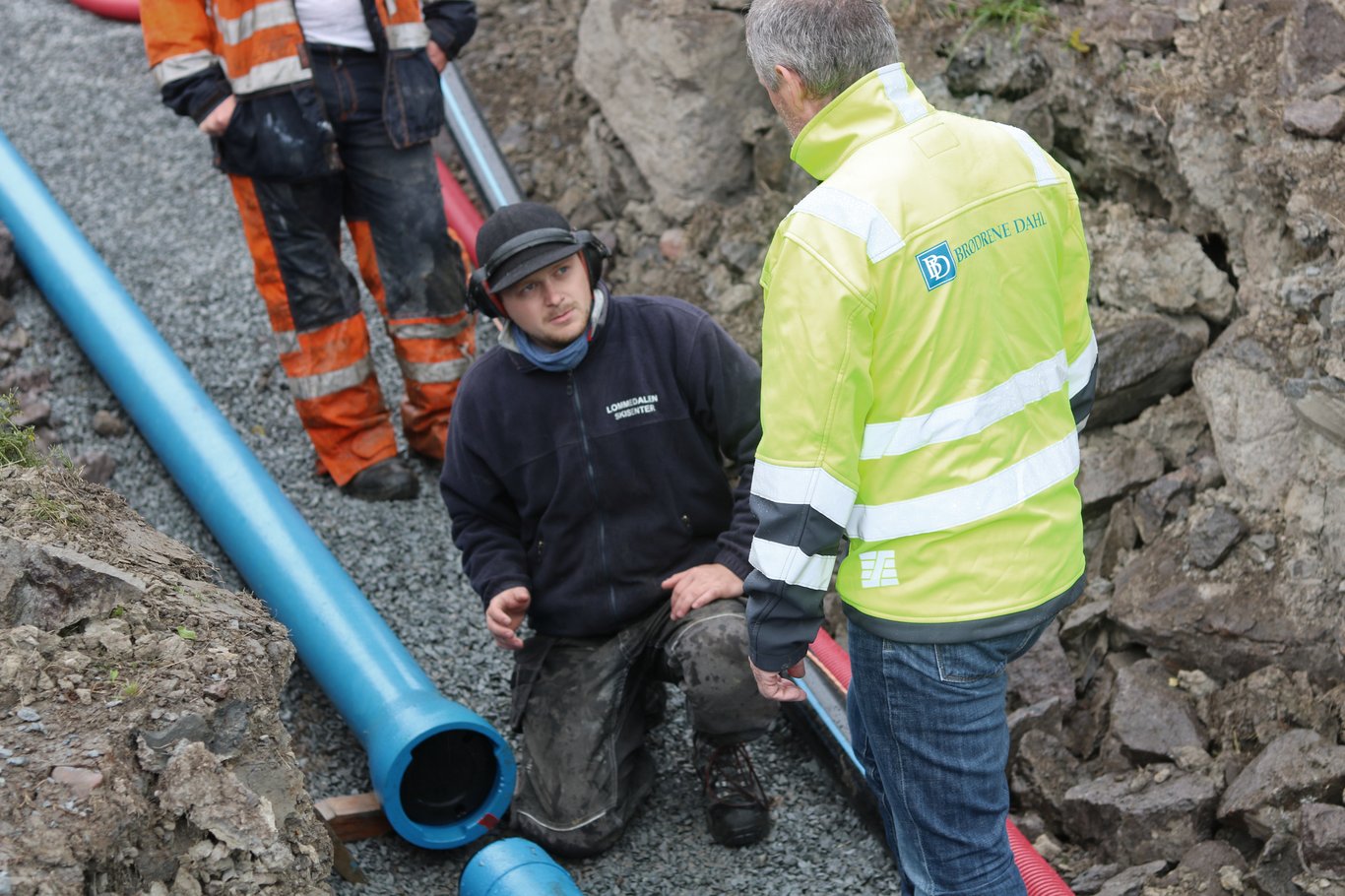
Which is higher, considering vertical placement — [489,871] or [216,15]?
[216,15]

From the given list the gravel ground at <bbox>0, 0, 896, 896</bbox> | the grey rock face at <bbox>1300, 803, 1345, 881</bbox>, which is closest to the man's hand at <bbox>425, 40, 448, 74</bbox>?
the gravel ground at <bbox>0, 0, 896, 896</bbox>

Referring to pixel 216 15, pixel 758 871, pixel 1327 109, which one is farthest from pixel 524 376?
pixel 1327 109

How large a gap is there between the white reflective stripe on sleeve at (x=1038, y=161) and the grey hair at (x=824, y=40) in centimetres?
30

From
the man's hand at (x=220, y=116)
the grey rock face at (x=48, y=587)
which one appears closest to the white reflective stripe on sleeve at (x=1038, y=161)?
the grey rock face at (x=48, y=587)

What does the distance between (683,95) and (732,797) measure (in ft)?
10.8

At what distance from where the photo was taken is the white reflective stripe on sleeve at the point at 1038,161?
2.37m

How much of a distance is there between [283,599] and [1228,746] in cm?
257

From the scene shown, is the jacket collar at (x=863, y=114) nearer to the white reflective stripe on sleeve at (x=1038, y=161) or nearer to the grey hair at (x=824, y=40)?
the grey hair at (x=824, y=40)

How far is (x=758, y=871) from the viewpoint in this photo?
332 cm

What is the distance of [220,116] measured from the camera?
415 cm

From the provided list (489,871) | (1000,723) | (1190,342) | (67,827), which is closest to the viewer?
(67,827)

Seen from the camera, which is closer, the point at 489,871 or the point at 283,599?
the point at 489,871

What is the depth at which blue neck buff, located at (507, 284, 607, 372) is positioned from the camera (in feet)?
10.7

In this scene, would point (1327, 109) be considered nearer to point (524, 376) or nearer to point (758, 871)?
point (524, 376)
